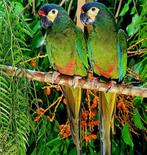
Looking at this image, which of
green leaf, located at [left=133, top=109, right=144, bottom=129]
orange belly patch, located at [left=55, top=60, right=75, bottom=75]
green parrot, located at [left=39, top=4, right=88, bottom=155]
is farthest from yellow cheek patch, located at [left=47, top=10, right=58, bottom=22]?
green leaf, located at [left=133, top=109, right=144, bottom=129]

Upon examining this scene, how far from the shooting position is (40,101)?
1201 mm

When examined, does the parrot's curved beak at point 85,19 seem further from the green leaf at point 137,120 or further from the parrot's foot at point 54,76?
the green leaf at point 137,120

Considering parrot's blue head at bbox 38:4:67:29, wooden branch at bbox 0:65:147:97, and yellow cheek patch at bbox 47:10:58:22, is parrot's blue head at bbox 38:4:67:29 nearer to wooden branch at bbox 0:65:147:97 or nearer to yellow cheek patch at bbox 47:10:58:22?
yellow cheek patch at bbox 47:10:58:22

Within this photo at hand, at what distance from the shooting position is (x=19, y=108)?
99 centimetres

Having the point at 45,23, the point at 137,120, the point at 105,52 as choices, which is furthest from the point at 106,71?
the point at 137,120

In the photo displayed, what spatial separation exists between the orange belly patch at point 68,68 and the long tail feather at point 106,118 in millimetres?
89

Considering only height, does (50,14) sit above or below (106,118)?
above

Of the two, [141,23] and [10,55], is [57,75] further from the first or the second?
[141,23]

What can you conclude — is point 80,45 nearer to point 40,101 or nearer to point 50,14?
point 50,14

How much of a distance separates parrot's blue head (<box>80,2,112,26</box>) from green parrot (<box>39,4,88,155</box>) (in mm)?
60

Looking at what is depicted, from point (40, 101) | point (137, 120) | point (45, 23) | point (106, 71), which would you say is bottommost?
point (137, 120)

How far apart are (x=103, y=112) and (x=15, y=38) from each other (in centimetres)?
26

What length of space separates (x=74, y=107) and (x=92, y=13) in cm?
22

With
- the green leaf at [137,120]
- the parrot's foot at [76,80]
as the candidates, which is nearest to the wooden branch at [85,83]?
the parrot's foot at [76,80]
